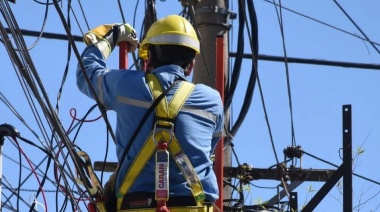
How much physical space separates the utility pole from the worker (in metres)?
3.44

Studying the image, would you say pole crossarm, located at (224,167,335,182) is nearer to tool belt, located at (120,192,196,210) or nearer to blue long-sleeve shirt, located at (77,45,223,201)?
blue long-sleeve shirt, located at (77,45,223,201)

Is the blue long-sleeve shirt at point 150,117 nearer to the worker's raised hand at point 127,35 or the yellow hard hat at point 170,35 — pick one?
the yellow hard hat at point 170,35

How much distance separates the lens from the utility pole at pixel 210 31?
11.0 m

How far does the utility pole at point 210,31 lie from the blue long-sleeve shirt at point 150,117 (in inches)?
141

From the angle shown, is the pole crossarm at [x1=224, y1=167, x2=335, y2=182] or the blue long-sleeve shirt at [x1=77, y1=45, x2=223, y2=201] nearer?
the blue long-sleeve shirt at [x1=77, y1=45, x2=223, y2=201]

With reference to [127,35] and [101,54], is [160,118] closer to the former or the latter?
[101,54]

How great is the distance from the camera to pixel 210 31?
11.3m

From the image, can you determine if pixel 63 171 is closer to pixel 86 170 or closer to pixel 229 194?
pixel 86 170

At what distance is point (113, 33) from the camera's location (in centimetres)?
783

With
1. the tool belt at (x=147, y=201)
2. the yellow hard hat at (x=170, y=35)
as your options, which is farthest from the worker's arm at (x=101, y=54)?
the tool belt at (x=147, y=201)

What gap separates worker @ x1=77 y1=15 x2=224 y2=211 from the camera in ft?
23.1

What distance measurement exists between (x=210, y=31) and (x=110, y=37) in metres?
3.58

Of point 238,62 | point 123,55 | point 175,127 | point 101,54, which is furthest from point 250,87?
point 175,127

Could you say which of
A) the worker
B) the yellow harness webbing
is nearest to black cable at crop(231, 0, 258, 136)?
the worker
